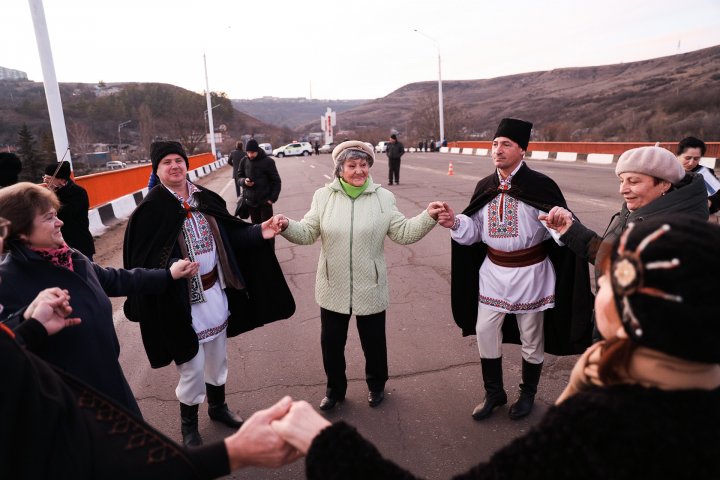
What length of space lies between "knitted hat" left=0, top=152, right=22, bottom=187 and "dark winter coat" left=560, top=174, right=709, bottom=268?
5.10 meters

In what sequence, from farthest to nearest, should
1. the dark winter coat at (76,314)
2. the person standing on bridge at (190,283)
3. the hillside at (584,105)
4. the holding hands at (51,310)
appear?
the hillside at (584,105), the person standing on bridge at (190,283), the dark winter coat at (76,314), the holding hands at (51,310)

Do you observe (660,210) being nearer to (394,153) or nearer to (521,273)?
(521,273)

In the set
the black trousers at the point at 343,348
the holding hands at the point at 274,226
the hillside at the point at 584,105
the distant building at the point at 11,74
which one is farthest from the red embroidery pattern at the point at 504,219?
the distant building at the point at 11,74

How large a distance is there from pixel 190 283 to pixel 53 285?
1.09 metres

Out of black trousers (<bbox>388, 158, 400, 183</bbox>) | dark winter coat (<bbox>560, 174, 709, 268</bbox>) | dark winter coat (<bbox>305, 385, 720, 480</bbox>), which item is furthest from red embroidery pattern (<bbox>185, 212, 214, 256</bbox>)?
black trousers (<bbox>388, 158, 400, 183</bbox>)

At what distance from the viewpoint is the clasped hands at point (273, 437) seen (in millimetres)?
1484

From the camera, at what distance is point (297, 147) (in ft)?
174

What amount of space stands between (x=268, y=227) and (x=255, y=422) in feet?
6.97

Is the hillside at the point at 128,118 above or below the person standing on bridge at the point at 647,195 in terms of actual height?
above

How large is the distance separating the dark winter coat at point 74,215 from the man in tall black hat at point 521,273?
399cm

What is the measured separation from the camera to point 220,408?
141 inches

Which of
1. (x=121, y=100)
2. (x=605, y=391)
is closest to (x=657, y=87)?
(x=605, y=391)

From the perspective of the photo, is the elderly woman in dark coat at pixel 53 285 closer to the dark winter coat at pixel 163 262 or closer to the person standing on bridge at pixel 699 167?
the dark winter coat at pixel 163 262

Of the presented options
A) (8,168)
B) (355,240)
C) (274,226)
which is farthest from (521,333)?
(8,168)
